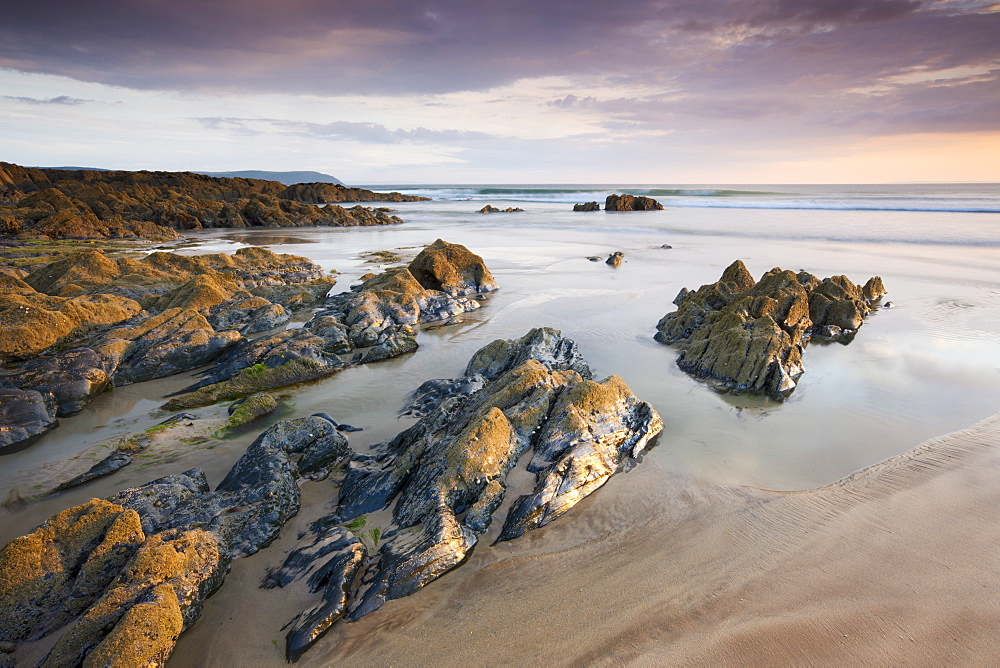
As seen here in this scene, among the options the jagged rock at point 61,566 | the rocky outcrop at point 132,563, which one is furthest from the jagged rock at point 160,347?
the jagged rock at point 61,566

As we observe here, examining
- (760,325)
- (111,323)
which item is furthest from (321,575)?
(111,323)

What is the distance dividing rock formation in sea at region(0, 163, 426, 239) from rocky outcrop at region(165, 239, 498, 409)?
69.2 ft

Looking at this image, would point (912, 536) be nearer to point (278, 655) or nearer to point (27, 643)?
point (278, 655)

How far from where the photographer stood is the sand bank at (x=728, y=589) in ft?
10.3

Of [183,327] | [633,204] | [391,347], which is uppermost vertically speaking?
[633,204]

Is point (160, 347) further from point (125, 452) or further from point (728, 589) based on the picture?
point (728, 589)

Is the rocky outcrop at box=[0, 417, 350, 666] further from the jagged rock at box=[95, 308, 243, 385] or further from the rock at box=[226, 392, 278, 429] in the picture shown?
the jagged rock at box=[95, 308, 243, 385]

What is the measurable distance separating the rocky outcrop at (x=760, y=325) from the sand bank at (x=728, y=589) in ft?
8.59

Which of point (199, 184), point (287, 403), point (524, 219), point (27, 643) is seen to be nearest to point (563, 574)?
point (27, 643)

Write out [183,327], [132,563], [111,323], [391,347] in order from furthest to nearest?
1. [111,323]
2. [391,347]
3. [183,327]
4. [132,563]

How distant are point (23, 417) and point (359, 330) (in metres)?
4.83

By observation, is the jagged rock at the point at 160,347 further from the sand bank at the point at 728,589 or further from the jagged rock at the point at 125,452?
the sand bank at the point at 728,589

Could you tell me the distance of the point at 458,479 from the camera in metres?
4.38

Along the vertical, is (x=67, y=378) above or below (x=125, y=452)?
above
